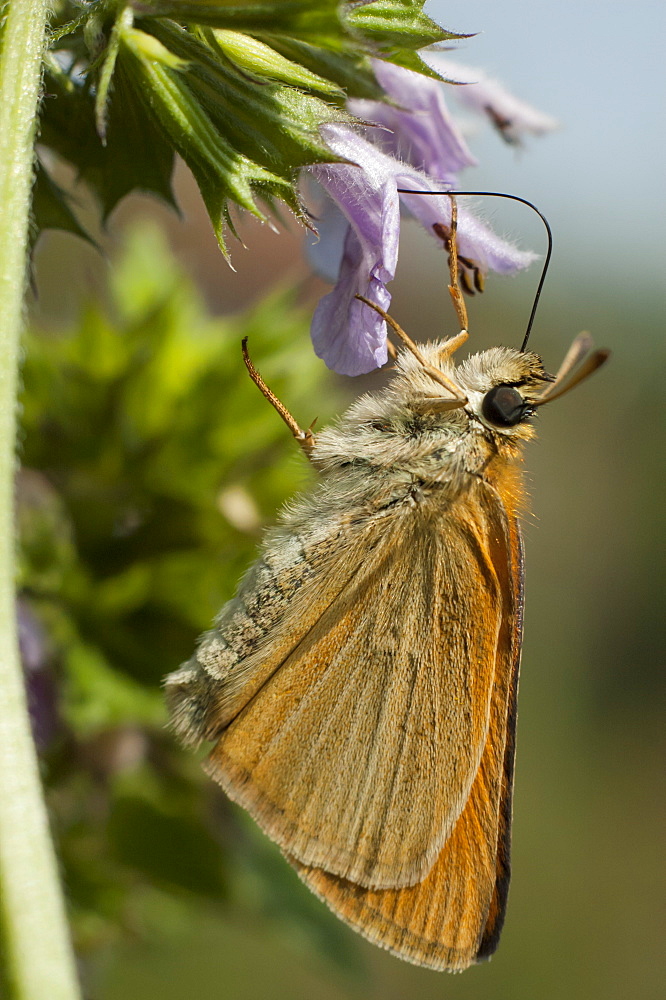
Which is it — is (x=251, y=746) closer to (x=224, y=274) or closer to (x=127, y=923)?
(x=127, y=923)

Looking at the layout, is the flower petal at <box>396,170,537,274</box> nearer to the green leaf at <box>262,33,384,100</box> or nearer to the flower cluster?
the flower cluster

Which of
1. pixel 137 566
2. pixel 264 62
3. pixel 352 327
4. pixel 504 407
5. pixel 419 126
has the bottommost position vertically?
pixel 504 407

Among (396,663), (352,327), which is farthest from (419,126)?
(396,663)

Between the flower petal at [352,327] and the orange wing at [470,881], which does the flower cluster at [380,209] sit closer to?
the flower petal at [352,327]

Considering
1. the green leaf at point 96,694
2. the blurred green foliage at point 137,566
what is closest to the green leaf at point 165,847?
the blurred green foliage at point 137,566

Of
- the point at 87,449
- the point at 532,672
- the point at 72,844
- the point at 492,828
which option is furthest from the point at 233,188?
the point at 532,672

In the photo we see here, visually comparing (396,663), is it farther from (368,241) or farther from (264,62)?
(264,62)

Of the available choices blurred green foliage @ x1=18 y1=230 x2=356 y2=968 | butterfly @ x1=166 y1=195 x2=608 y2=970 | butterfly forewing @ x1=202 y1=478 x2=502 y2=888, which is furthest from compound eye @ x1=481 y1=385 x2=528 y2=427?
blurred green foliage @ x1=18 y1=230 x2=356 y2=968

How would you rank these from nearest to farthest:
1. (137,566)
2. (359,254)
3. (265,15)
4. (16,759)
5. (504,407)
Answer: (16,759) → (265,15) → (359,254) → (504,407) → (137,566)
